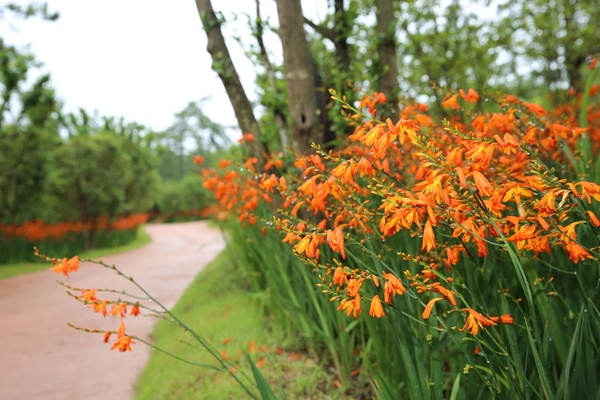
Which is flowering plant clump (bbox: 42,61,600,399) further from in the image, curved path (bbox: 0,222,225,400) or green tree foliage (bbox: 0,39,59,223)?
green tree foliage (bbox: 0,39,59,223)

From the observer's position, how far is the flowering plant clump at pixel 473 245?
1212mm

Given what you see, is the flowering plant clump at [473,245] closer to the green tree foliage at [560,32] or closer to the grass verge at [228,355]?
the grass verge at [228,355]

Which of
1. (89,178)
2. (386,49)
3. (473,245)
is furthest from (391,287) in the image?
(89,178)

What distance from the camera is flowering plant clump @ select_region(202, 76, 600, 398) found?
1212 mm

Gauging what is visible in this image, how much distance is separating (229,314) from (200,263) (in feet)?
17.7

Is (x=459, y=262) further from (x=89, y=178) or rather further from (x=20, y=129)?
(x=89, y=178)

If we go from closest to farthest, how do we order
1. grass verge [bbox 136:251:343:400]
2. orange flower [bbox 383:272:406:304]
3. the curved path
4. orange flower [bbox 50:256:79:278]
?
orange flower [bbox 383:272:406:304]
orange flower [bbox 50:256:79:278]
grass verge [bbox 136:251:343:400]
the curved path

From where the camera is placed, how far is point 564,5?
24.2ft

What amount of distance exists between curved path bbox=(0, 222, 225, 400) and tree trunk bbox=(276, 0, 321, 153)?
2.29 metres

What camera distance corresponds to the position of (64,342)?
4.57m

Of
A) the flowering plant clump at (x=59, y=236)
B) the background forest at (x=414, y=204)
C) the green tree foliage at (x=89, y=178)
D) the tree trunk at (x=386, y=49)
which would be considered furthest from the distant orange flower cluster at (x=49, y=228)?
the tree trunk at (x=386, y=49)

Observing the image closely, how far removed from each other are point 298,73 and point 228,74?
0.44 metres

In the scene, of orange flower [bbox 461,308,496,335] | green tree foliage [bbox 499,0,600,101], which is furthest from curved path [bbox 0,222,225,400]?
green tree foliage [bbox 499,0,600,101]

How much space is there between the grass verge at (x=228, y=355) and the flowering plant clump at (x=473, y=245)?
0.74m
